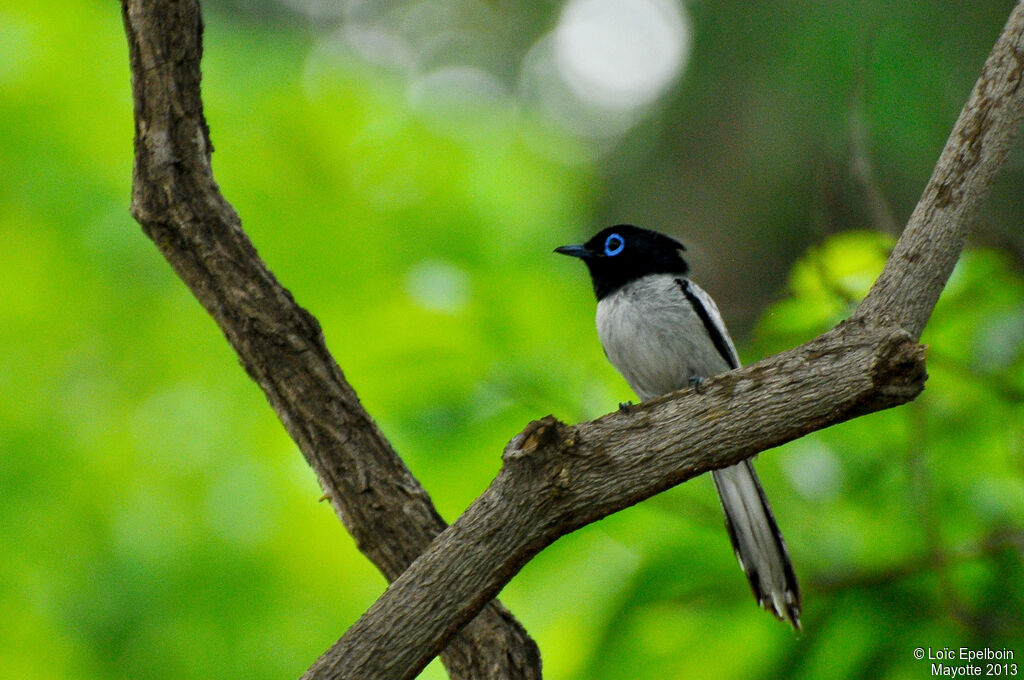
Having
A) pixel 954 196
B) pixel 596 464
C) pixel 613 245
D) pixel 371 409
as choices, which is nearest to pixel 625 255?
pixel 613 245

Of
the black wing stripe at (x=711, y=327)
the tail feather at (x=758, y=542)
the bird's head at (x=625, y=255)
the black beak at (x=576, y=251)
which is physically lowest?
the tail feather at (x=758, y=542)

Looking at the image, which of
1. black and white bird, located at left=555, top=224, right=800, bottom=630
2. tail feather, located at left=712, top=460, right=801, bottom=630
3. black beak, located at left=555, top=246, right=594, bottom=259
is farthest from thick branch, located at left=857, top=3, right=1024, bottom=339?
black beak, located at left=555, top=246, right=594, bottom=259

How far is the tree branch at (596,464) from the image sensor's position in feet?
9.62

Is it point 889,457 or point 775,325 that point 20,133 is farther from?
point 889,457

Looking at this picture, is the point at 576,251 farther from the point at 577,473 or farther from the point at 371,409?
the point at 577,473

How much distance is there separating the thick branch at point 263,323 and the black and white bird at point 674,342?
116cm

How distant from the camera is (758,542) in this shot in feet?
14.2

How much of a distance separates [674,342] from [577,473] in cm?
187

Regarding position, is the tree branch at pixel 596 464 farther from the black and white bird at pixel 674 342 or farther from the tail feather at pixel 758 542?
the black and white bird at pixel 674 342

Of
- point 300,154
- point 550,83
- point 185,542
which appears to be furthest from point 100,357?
point 550,83

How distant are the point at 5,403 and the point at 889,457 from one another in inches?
193

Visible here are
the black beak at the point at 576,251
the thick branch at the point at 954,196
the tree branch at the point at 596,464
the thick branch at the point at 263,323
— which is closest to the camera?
the tree branch at the point at 596,464

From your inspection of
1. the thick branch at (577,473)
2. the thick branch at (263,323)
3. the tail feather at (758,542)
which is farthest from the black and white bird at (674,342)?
the thick branch at (577,473)

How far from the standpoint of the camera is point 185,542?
580 cm
